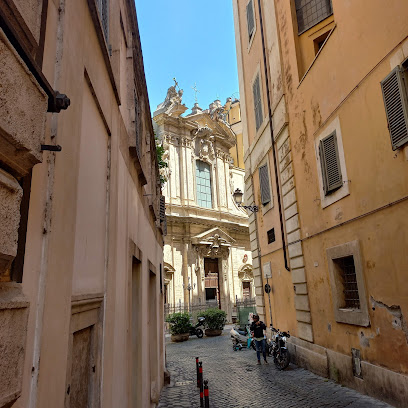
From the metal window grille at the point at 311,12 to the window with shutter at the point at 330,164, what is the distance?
153 inches

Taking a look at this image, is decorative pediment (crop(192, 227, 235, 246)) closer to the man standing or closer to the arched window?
the arched window

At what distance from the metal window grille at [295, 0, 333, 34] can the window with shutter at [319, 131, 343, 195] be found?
153 inches

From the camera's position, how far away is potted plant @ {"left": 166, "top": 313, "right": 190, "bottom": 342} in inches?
752

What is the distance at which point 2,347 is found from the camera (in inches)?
47.3

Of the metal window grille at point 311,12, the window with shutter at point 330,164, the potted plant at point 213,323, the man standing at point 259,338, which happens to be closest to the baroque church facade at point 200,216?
the potted plant at point 213,323

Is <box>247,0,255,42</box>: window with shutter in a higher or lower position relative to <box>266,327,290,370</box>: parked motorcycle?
higher

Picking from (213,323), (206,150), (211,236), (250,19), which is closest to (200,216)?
(211,236)

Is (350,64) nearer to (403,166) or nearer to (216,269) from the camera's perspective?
(403,166)

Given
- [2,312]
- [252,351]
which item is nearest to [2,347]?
[2,312]

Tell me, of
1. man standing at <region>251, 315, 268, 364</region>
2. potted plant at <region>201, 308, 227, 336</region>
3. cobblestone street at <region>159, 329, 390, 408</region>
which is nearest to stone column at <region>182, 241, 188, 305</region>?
potted plant at <region>201, 308, 227, 336</region>

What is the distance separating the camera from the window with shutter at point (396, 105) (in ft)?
18.3

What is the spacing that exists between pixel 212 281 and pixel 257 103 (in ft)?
55.0

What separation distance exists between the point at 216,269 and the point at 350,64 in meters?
22.6

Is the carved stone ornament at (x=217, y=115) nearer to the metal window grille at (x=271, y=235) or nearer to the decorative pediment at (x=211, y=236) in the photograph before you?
the decorative pediment at (x=211, y=236)
